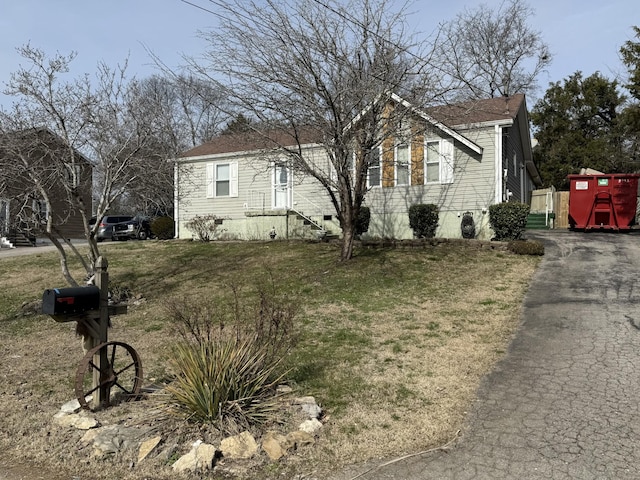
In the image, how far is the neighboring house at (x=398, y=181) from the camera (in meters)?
15.1

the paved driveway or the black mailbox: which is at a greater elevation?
the black mailbox

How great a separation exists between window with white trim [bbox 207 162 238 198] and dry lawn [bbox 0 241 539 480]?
6359 mm

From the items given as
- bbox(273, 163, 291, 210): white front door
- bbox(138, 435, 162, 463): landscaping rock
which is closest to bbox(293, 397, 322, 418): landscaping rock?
bbox(138, 435, 162, 463): landscaping rock

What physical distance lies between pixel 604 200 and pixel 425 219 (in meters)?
6.63

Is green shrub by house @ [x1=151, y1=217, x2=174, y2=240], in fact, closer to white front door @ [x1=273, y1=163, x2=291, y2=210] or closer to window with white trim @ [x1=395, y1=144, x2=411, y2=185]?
white front door @ [x1=273, y1=163, x2=291, y2=210]

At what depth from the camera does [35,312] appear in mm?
10125

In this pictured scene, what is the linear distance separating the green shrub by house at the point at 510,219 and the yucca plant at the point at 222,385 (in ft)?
35.6

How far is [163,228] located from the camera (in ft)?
70.6

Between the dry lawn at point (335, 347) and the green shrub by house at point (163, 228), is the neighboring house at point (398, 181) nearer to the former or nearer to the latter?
the green shrub by house at point (163, 228)

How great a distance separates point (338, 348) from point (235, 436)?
2.79 m

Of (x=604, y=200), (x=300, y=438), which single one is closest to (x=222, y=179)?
(x=604, y=200)

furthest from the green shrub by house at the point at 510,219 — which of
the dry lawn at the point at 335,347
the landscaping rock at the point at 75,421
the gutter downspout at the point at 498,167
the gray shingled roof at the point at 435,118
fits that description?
the landscaping rock at the point at 75,421

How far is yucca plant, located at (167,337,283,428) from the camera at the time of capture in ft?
14.2

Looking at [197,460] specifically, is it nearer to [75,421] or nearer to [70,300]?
[75,421]
